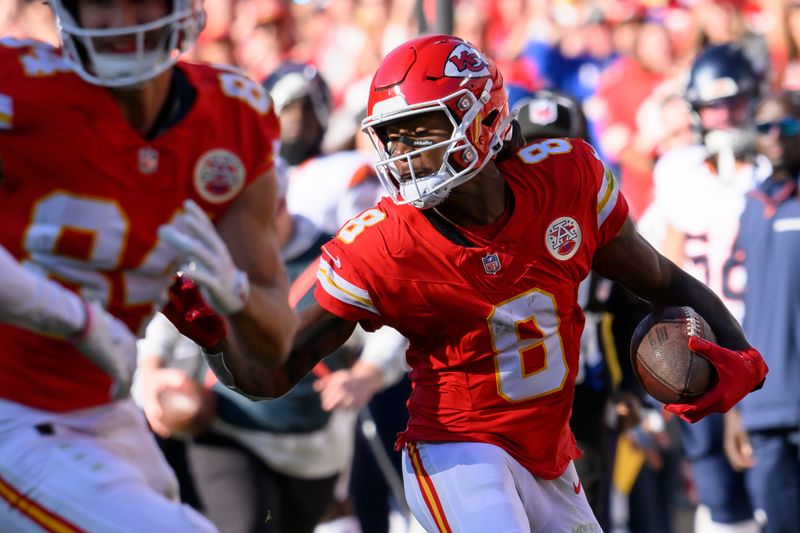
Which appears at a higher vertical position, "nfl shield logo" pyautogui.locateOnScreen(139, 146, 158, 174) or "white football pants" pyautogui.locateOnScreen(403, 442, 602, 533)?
"nfl shield logo" pyautogui.locateOnScreen(139, 146, 158, 174)

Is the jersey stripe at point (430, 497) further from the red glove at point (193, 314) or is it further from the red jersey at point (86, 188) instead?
the red jersey at point (86, 188)

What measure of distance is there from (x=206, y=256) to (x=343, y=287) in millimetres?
922


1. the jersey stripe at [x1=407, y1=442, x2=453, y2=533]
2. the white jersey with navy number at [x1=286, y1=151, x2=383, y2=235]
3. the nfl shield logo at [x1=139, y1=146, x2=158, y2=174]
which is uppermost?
the nfl shield logo at [x1=139, y1=146, x2=158, y2=174]

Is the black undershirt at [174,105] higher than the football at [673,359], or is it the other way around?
the black undershirt at [174,105]

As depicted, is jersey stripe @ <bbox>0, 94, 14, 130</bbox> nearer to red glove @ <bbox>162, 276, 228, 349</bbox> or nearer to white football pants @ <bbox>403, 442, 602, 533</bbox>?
red glove @ <bbox>162, 276, 228, 349</bbox>

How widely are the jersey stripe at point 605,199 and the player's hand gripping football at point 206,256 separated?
1328 millimetres

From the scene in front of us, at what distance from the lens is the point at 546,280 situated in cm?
428

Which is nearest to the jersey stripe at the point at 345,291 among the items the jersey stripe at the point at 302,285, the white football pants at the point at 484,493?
the white football pants at the point at 484,493

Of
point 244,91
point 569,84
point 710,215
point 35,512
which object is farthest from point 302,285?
point 569,84

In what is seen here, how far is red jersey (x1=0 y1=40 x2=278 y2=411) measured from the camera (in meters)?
3.39

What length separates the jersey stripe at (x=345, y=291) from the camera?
4.19 meters

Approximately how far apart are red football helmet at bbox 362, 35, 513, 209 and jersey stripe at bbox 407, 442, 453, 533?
27.1 inches

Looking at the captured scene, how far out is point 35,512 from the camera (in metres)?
3.30

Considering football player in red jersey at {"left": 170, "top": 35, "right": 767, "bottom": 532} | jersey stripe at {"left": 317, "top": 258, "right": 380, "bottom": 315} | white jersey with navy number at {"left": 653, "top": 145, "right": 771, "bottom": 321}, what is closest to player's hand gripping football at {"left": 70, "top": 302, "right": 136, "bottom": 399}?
football player in red jersey at {"left": 170, "top": 35, "right": 767, "bottom": 532}
